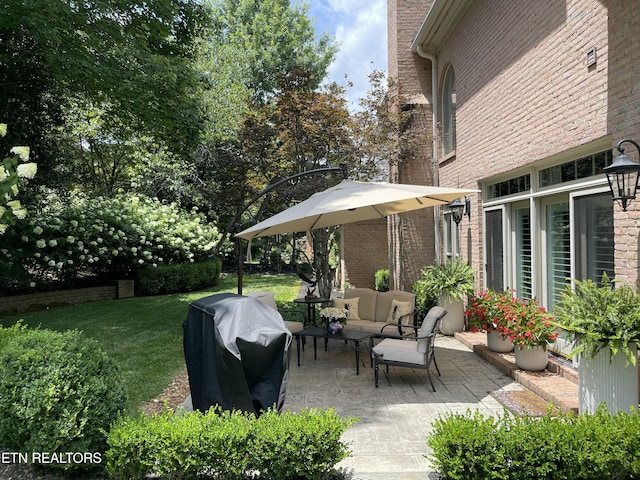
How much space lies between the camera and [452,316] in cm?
855

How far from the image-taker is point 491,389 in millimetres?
5375

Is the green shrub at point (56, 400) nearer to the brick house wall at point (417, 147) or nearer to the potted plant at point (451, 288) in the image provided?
the potted plant at point (451, 288)

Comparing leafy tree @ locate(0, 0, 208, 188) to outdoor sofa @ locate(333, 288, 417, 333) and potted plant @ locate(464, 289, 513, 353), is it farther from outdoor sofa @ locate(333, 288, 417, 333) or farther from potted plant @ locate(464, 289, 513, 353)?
potted plant @ locate(464, 289, 513, 353)

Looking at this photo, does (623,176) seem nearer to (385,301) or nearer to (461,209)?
(385,301)

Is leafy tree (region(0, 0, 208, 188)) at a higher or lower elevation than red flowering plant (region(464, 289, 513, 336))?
higher

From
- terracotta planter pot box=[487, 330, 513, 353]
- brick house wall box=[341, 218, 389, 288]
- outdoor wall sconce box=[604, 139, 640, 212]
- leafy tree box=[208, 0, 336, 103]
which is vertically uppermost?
leafy tree box=[208, 0, 336, 103]

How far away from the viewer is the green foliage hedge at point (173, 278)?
51.9 ft

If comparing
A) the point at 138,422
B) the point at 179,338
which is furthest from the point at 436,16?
the point at 138,422

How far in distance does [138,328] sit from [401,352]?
7.05m

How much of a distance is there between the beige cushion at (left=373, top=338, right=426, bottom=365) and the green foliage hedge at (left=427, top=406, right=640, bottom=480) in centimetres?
256

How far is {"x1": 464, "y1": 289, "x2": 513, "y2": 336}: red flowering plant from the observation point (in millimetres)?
5776

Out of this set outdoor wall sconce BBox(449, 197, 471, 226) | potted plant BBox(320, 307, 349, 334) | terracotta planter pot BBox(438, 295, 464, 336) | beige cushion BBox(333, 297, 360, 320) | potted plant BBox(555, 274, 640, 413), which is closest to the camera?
potted plant BBox(555, 274, 640, 413)

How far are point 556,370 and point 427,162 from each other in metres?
6.72

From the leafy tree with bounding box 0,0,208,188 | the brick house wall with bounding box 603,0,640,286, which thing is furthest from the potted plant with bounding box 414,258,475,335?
the leafy tree with bounding box 0,0,208,188
